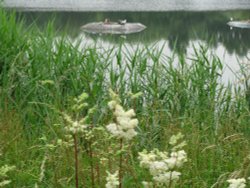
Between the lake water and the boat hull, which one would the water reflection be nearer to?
the lake water

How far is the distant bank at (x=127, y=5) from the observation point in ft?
54.8

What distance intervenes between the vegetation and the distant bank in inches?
459

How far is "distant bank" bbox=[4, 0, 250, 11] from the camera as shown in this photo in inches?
658

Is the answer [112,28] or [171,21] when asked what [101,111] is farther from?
[171,21]

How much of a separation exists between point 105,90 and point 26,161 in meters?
1.38

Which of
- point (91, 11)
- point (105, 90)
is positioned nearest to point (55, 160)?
point (105, 90)

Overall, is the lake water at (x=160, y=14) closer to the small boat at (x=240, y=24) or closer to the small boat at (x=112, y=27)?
the small boat at (x=240, y=24)

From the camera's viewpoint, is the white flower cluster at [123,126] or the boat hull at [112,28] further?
the boat hull at [112,28]

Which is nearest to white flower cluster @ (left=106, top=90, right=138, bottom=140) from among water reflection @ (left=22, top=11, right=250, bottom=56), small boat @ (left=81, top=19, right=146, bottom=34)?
water reflection @ (left=22, top=11, right=250, bottom=56)

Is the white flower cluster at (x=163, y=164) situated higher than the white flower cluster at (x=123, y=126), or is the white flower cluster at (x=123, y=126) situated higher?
the white flower cluster at (x=123, y=126)

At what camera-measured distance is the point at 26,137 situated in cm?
339

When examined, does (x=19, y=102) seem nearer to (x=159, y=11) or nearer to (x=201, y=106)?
(x=201, y=106)

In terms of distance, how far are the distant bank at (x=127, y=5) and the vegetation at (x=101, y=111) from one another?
11.7 metres

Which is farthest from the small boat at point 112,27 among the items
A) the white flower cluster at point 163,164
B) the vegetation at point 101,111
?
the white flower cluster at point 163,164
